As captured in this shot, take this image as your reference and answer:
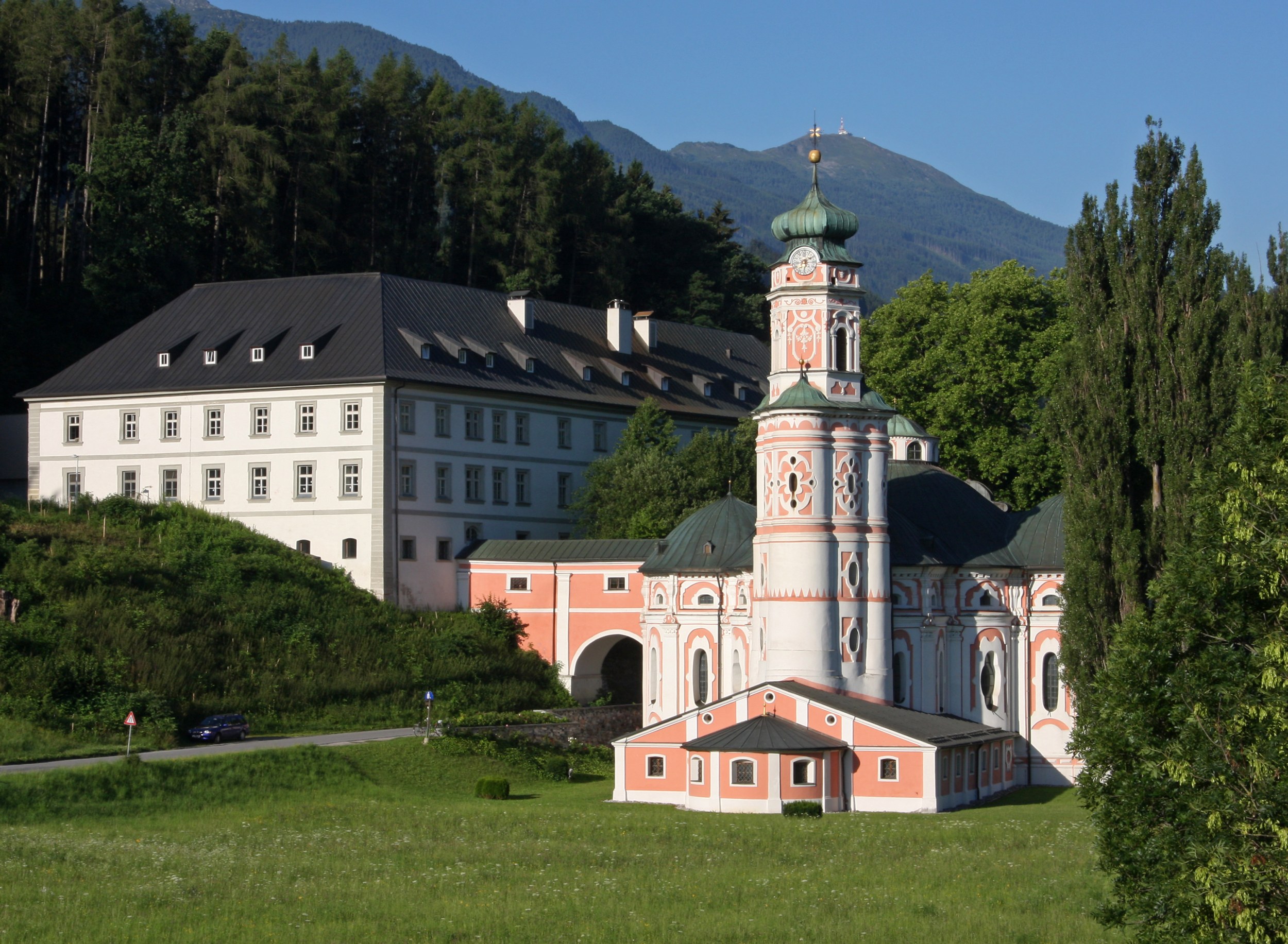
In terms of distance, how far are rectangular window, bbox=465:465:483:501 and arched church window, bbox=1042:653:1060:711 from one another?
23.4 metres

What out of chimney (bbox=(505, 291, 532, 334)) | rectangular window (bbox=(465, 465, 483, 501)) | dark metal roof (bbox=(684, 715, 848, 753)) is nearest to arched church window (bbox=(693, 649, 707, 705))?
dark metal roof (bbox=(684, 715, 848, 753))

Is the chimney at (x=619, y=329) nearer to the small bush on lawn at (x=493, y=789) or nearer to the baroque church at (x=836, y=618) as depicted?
the baroque church at (x=836, y=618)

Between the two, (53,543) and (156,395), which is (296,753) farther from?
(156,395)

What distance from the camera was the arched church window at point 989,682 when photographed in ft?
201

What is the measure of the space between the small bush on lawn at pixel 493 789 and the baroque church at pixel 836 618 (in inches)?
141

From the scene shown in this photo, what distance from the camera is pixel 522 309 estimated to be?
79812 mm

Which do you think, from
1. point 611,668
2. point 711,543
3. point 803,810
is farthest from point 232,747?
point 611,668

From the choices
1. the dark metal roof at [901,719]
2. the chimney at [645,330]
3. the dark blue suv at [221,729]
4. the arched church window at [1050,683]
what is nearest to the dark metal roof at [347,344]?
the chimney at [645,330]

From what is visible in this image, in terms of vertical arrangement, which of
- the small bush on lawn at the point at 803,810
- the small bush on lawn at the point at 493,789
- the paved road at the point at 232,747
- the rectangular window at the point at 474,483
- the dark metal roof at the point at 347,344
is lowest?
the small bush on lawn at the point at 803,810

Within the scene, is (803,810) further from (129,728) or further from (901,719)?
(129,728)

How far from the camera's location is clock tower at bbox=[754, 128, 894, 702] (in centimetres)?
5603

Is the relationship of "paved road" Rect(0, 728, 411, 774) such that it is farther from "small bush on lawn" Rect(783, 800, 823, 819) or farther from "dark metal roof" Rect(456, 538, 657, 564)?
"small bush on lawn" Rect(783, 800, 823, 819)

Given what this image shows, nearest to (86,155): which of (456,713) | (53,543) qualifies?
(53,543)

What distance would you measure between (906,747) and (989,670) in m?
11.0
